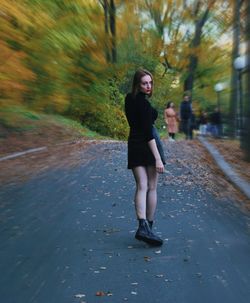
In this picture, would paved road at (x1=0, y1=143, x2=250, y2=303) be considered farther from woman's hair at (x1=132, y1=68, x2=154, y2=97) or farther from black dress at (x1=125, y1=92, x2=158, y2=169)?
woman's hair at (x1=132, y1=68, x2=154, y2=97)

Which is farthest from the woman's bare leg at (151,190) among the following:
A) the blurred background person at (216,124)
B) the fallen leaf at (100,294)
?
the blurred background person at (216,124)

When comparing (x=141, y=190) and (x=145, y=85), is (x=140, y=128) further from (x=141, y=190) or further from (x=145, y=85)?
(x=141, y=190)

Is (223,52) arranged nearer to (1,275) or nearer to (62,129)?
(62,129)

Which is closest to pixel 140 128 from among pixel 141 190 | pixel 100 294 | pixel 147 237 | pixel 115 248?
pixel 141 190

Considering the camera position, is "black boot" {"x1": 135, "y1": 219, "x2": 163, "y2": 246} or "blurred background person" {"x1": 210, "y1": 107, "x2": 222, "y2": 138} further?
"blurred background person" {"x1": 210, "y1": 107, "x2": 222, "y2": 138}

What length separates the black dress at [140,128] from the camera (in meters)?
6.37

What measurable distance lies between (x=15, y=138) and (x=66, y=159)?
163 inches

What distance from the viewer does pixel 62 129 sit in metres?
22.0

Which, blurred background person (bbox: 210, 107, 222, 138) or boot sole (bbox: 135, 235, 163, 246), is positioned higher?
boot sole (bbox: 135, 235, 163, 246)

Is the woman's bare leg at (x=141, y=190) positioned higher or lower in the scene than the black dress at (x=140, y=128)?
lower

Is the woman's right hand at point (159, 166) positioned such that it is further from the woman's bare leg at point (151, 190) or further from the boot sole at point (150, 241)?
the boot sole at point (150, 241)

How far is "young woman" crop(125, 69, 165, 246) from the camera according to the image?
6.38 meters

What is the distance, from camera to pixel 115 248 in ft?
21.1

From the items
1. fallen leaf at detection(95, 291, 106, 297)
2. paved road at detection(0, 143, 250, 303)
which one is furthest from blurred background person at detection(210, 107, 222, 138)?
fallen leaf at detection(95, 291, 106, 297)
